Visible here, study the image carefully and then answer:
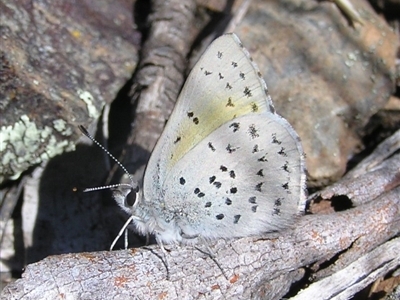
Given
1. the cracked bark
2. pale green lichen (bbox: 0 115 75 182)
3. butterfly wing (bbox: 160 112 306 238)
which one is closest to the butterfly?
butterfly wing (bbox: 160 112 306 238)

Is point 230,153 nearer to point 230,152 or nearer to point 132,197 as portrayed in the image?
point 230,152

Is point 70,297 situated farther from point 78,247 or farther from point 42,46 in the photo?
point 42,46

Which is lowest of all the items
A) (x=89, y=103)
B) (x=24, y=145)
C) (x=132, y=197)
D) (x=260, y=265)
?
(x=24, y=145)

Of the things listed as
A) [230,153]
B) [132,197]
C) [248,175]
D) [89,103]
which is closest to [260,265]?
[248,175]

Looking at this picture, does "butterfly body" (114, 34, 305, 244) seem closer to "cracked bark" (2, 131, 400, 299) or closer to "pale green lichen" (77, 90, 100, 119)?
"cracked bark" (2, 131, 400, 299)

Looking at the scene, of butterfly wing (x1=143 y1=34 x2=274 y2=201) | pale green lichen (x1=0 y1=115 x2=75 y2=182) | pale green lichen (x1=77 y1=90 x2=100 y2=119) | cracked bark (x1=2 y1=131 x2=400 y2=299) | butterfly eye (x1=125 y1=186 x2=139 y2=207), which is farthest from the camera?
pale green lichen (x1=77 y1=90 x2=100 y2=119)

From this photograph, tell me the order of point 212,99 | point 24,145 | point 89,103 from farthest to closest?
point 89,103
point 24,145
point 212,99

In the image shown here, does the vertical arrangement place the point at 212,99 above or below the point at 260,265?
above
